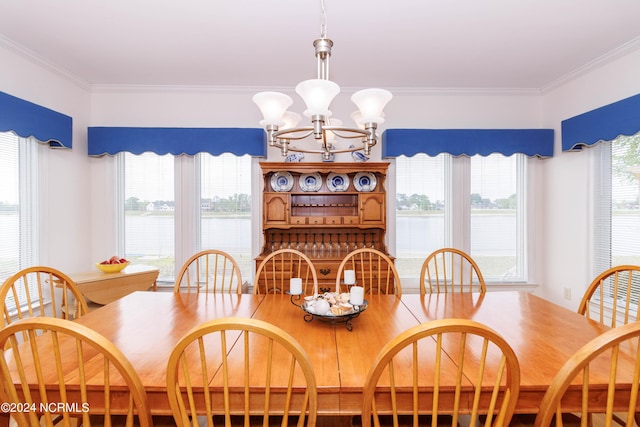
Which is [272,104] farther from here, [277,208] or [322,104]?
[277,208]

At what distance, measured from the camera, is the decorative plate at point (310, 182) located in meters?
3.39

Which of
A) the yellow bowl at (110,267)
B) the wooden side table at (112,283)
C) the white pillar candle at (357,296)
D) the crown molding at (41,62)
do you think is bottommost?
the wooden side table at (112,283)

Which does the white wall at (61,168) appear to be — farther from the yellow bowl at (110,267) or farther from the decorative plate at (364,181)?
the decorative plate at (364,181)

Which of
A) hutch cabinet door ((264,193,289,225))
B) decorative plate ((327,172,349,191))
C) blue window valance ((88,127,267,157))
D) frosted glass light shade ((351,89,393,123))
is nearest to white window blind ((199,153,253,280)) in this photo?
blue window valance ((88,127,267,157))

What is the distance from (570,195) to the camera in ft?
10.2

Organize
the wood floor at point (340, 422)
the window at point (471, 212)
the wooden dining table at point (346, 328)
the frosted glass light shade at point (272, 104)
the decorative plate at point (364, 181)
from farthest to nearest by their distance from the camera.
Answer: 1. the window at point (471, 212)
2. the decorative plate at point (364, 181)
3. the frosted glass light shade at point (272, 104)
4. the wood floor at point (340, 422)
5. the wooden dining table at point (346, 328)

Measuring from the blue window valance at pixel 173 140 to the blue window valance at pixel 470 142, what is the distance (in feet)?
4.78

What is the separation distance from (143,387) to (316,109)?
116 centimetres

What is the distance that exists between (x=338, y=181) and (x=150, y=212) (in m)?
2.01

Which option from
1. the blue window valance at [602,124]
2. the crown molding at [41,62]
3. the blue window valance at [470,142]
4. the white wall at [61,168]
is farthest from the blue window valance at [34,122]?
the blue window valance at [602,124]

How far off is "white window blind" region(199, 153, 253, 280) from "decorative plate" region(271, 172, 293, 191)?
0.97 ft

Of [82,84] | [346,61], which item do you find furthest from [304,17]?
[82,84]

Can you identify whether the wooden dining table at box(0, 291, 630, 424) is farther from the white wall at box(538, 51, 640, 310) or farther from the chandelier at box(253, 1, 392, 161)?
the white wall at box(538, 51, 640, 310)

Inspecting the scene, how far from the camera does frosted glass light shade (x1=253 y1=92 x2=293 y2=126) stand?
4.82ft
